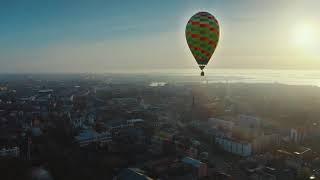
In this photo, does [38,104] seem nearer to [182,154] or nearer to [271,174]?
[182,154]

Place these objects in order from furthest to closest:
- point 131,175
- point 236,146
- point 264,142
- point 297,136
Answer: point 297,136 → point 264,142 → point 236,146 → point 131,175

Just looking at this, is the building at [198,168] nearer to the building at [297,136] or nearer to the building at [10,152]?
the building at [297,136]

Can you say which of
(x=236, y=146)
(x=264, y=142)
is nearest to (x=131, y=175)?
(x=236, y=146)

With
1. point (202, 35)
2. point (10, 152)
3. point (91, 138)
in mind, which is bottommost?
point (10, 152)

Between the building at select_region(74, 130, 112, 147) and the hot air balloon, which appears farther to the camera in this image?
the building at select_region(74, 130, 112, 147)

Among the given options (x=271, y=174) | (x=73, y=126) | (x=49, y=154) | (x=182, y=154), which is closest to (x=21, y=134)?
(x=73, y=126)

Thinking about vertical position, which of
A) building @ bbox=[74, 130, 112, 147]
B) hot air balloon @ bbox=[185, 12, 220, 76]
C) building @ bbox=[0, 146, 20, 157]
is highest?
hot air balloon @ bbox=[185, 12, 220, 76]

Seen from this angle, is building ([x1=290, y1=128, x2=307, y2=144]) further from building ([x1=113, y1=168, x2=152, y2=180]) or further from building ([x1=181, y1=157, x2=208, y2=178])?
building ([x1=113, y1=168, x2=152, y2=180])

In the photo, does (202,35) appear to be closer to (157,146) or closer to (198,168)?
(198,168)

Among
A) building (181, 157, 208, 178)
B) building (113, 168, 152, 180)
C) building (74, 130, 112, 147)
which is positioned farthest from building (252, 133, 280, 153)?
building (74, 130, 112, 147)
